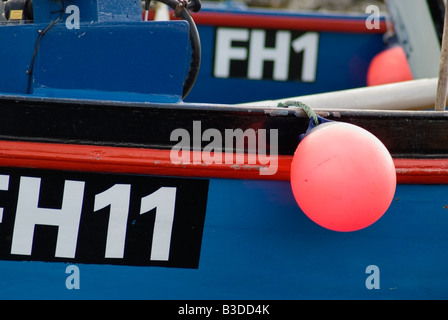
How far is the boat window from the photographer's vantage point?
9.51 feet

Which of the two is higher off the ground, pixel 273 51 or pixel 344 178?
pixel 273 51

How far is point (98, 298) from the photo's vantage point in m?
2.69

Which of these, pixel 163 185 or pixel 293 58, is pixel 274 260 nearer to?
pixel 163 185

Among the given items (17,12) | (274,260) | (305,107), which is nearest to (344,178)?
(305,107)

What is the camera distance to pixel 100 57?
261cm

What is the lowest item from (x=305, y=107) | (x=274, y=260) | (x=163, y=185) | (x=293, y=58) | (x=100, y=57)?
(x=274, y=260)

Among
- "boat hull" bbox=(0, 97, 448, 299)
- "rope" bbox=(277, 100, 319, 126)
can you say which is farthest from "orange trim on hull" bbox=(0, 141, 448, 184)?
"rope" bbox=(277, 100, 319, 126)

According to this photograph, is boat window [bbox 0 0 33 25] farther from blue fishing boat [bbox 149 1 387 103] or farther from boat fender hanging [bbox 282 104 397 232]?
blue fishing boat [bbox 149 1 387 103]

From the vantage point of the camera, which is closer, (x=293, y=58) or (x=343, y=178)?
(x=343, y=178)

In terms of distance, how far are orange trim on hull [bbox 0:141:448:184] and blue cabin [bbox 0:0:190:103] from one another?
231mm

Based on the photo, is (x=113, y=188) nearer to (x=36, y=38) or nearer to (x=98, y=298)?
(x=98, y=298)
